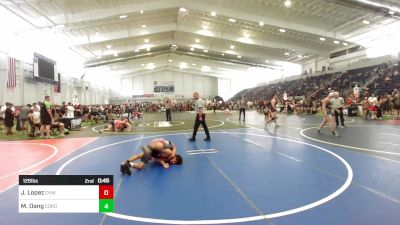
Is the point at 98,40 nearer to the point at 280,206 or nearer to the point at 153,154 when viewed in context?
the point at 153,154

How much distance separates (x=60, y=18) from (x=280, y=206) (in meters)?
22.9

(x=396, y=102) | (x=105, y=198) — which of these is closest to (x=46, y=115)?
(x=105, y=198)

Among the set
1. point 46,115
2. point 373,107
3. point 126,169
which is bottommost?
point 126,169

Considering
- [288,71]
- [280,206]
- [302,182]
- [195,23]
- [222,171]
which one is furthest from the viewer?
[288,71]

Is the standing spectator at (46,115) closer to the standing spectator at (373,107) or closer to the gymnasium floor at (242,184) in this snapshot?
the gymnasium floor at (242,184)

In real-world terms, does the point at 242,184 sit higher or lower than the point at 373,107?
lower

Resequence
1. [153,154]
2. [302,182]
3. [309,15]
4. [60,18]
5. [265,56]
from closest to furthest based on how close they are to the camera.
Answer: [302,182]
[153,154]
[60,18]
[309,15]
[265,56]

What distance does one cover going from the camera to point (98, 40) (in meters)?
28.0

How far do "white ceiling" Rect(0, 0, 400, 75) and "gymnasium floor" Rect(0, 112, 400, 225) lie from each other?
15236 mm

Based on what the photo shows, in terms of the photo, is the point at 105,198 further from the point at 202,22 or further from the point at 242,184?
the point at 202,22

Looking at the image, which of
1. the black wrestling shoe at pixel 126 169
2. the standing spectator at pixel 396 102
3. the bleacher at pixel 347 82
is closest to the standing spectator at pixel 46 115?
Result: the black wrestling shoe at pixel 126 169

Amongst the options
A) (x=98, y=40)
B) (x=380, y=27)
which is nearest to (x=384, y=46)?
(x=380, y=27)
